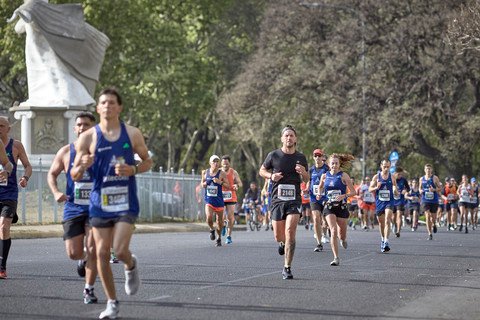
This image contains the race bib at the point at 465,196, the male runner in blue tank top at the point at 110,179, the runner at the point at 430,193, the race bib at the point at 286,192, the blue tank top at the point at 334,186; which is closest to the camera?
the male runner in blue tank top at the point at 110,179

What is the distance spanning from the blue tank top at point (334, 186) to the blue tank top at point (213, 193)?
6058 millimetres

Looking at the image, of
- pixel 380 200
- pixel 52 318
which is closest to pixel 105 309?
pixel 52 318

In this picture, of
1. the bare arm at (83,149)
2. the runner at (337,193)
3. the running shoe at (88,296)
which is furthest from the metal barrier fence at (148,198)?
the bare arm at (83,149)

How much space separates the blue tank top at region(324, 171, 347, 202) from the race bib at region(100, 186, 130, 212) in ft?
33.6

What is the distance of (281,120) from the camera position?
60375 millimetres

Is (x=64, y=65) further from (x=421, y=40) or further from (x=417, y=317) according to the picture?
(x=417, y=317)

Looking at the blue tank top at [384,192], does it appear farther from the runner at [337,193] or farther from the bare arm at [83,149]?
the bare arm at [83,149]

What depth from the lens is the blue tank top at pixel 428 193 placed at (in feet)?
115

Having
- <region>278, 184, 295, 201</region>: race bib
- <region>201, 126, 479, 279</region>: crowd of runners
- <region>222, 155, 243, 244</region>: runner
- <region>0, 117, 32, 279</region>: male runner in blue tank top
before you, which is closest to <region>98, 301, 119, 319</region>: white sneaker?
<region>0, 117, 32, 279</region>: male runner in blue tank top

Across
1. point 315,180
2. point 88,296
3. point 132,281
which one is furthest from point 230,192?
point 132,281

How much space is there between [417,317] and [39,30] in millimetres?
29060

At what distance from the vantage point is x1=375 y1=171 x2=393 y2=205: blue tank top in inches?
1091

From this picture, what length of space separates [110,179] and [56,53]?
29657mm

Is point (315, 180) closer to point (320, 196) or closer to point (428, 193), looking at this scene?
point (320, 196)
